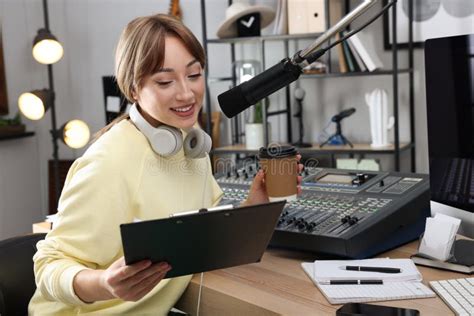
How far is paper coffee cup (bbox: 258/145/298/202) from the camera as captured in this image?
1349 mm

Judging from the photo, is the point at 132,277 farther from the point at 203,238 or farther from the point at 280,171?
the point at 280,171

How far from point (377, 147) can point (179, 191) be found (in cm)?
205

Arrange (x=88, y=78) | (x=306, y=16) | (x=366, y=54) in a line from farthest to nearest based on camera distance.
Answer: (x=88, y=78)
(x=306, y=16)
(x=366, y=54)

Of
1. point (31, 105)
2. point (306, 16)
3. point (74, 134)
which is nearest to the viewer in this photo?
point (306, 16)

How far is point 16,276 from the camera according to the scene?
4.86 feet

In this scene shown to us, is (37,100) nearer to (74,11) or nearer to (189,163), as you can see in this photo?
(74,11)

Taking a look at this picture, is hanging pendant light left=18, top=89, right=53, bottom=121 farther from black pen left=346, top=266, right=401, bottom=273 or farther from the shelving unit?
black pen left=346, top=266, right=401, bottom=273

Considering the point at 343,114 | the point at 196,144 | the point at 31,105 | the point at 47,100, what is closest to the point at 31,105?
the point at 31,105

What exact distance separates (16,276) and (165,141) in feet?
1.78

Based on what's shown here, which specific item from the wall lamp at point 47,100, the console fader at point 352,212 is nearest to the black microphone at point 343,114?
the wall lamp at point 47,100

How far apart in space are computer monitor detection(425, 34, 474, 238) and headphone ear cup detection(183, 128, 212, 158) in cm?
55

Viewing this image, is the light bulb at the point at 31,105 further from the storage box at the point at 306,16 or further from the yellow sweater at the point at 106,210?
the yellow sweater at the point at 106,210

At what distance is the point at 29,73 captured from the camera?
4141mm

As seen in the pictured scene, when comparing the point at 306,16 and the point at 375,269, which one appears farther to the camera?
the point at 306,16
